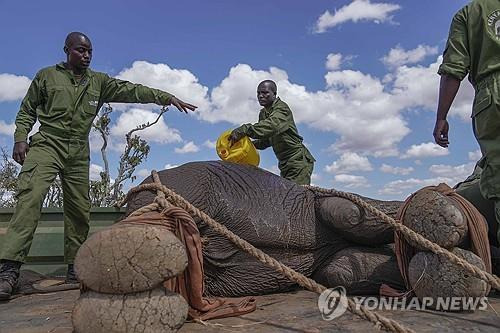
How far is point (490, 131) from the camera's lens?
8.01 ft

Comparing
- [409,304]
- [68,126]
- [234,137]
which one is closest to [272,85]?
[234,137]

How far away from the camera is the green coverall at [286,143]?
4590mm

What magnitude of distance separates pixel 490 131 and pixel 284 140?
2551mm

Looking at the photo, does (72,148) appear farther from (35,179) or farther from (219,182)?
(219,182)

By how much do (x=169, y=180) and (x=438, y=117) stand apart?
1419mm

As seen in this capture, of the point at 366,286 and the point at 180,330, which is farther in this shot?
the point at 366,286

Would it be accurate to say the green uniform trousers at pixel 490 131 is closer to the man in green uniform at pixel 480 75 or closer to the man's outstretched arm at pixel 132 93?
the man in green uniform at pixel 480 75

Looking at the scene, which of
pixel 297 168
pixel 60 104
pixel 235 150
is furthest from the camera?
pixel 297 168

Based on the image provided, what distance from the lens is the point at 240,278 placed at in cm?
245

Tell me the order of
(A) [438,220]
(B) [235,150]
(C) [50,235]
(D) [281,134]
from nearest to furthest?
1. (A) [438,220]
2. (B) [235,150]
3. (C) [50,235]
4. (D) [281,134]

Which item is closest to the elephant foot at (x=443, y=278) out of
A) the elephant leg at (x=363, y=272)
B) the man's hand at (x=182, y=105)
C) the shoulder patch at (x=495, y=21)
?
the elephant leg at (x=363, y=272)

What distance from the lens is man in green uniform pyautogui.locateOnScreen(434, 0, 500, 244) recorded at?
2.42m

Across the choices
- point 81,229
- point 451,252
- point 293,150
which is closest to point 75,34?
point 81,229

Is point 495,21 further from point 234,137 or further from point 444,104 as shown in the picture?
point 234,137
